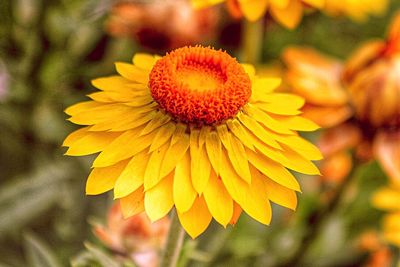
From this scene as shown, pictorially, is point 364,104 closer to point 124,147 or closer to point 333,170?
point 333,170

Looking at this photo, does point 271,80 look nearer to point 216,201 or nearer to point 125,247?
point 216,201

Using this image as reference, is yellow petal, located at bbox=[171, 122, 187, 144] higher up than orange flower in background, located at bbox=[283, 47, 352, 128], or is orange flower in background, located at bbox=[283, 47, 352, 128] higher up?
orange flower in background, located at bbox=[283, 47, 352, 128]

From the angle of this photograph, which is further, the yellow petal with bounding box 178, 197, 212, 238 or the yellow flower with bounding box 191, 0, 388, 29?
the yellow flower with bounding box 191, 0, 388, 29

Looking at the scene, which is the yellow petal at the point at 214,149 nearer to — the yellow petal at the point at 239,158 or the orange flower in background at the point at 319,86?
the yellow petal at the point at 239,158

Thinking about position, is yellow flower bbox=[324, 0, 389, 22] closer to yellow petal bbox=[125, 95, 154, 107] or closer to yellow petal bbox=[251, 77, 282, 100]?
yellow petal bbox=[251, 77, 282, 100]

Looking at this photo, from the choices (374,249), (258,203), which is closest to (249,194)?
(258,203)

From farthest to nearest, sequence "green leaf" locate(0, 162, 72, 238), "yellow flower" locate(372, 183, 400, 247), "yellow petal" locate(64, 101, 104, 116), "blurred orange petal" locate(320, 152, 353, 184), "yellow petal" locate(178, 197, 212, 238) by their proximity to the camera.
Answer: "blurred orange petal" locate(320, 152, 353, 184) → "yellow flower" locate(372, 183, 400, 247) → "green leaf" locate(0, 162, 72, 238) → "yellow petal" locate(64, 101, 104, 116) → "yellow petal" locate(178, 197, 212, 238)

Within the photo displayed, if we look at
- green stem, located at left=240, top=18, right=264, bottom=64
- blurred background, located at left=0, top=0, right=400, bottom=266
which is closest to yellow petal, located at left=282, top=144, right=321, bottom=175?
blurred background, located at left=0, top=0, right=400, bottom=266
